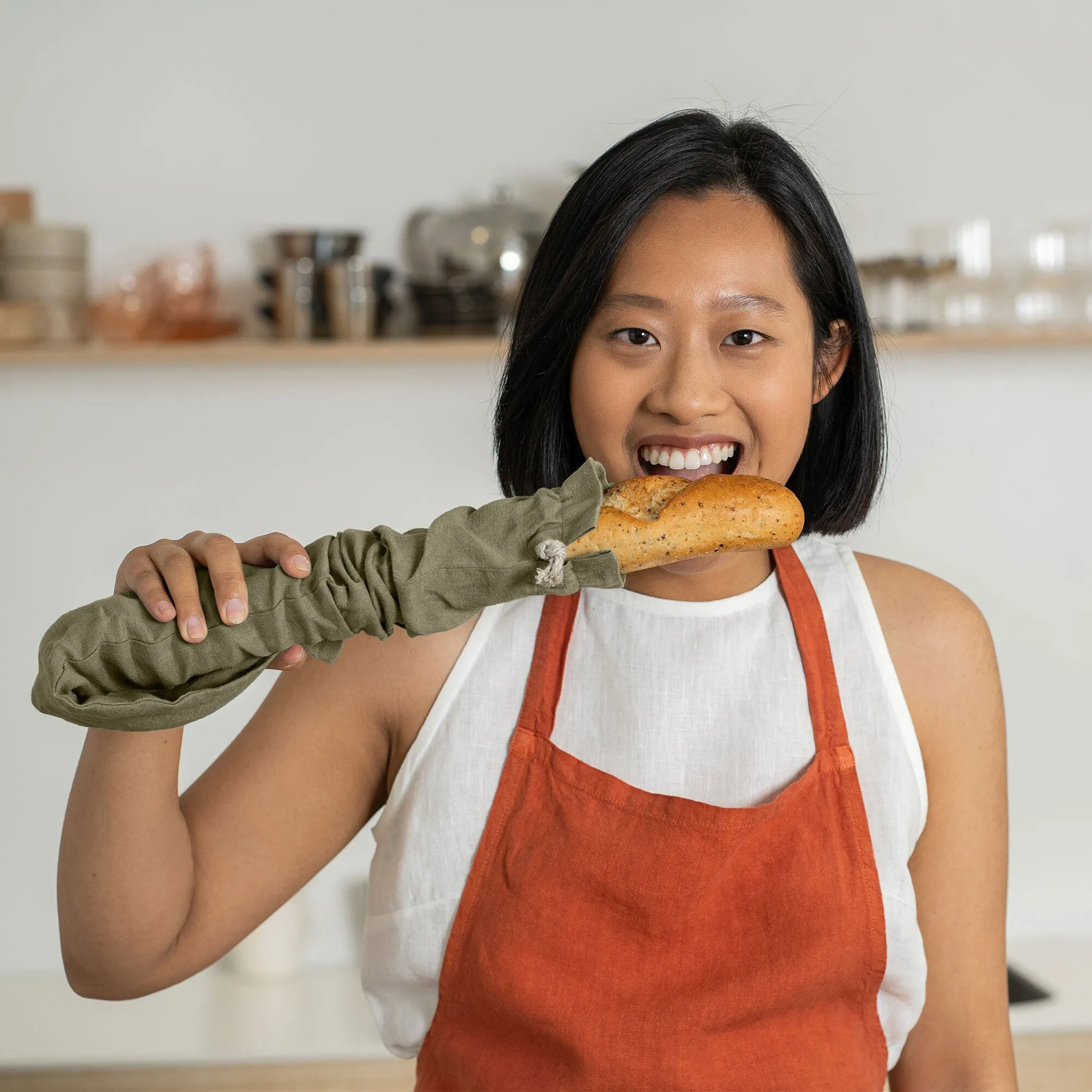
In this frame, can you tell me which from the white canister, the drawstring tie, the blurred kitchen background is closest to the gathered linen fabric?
the drawstring tie

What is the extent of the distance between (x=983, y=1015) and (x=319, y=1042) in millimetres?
1630

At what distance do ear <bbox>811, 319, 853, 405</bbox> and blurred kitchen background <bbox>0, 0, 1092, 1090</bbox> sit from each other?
1380 millimetres

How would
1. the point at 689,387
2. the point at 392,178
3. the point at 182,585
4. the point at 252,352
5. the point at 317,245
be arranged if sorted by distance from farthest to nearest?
the point at 392,178
the point at 317,245
the point at 252,352
the point at 689,387
the point at 182,585

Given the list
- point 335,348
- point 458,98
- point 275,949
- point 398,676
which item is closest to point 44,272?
point 335,348

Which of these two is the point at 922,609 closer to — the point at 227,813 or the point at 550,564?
the point at 550,564

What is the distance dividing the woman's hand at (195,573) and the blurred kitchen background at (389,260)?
5.57 feet

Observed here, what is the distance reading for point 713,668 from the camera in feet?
4.31

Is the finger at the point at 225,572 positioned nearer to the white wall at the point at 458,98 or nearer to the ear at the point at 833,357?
the ear at the point at 833,357

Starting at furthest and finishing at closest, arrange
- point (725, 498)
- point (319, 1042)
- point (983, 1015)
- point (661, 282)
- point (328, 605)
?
point (319, 1042)
point (983, 1015)
point (661, 282)
point (725, 498)
point (328, 605)

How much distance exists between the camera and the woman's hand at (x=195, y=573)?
2.95 feet

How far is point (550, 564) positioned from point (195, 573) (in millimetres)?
269

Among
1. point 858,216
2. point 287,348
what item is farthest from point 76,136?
point 858,216

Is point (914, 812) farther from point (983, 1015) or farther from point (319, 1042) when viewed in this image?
point (319, 1042)

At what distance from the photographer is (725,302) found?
3.78 feet
